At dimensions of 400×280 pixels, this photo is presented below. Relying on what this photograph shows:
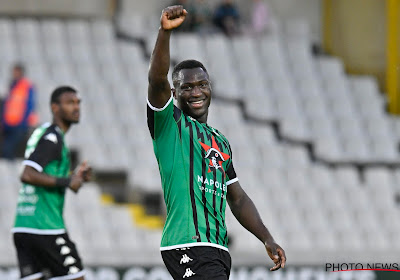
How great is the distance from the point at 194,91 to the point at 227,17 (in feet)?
37.2

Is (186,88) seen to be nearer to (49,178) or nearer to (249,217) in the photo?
(249,217)

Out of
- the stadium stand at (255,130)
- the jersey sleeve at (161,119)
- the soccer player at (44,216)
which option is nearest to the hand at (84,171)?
the soccer player at (44,216)

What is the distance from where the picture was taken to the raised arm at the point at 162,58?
14.0ft

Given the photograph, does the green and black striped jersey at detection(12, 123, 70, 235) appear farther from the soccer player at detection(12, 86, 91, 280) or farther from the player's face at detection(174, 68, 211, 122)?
the player's face at detection(174, 68, 211, 122)

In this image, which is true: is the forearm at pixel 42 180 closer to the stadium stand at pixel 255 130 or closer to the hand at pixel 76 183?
the hand at pixel 76 183

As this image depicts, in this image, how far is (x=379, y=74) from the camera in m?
16.8

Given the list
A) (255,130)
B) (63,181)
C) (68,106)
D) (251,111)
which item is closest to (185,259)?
(63,181)

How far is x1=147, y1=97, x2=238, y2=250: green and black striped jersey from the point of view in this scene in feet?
15.3

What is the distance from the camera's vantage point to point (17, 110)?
41.0 ft

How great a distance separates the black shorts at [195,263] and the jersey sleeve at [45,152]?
2275mm

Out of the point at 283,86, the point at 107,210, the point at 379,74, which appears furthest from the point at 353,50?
the point at 107,210

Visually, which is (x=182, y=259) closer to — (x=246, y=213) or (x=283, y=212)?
(x=246, y=213)

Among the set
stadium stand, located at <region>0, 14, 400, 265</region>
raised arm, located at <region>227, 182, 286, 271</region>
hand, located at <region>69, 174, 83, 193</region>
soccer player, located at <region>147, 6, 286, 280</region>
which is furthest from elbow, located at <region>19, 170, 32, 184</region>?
stadium stand, located at <region>0, 14, 400, 265</region>

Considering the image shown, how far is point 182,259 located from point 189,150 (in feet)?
1.84
